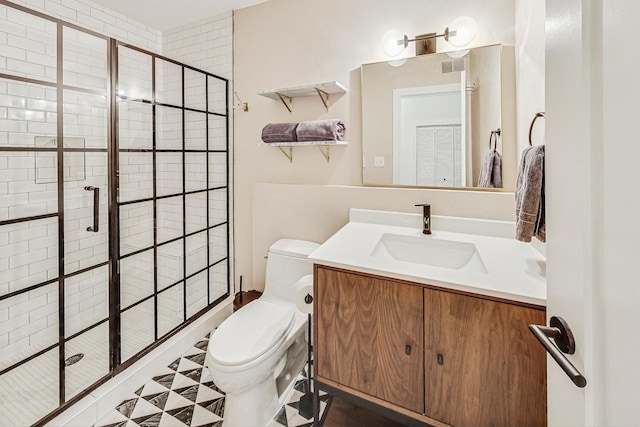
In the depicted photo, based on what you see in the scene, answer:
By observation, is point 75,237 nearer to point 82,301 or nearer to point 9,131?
point 82,301

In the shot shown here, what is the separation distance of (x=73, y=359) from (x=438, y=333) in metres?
1.81

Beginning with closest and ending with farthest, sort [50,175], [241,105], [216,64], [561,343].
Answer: [561,343]
[50,175]
[241,105]
[216,64]

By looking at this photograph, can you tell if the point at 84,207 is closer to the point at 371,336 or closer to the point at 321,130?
the point at 321,130

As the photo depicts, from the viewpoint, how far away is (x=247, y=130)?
245 centimetres

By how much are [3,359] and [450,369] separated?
1.93 metres

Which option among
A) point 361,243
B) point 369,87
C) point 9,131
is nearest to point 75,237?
point 9,131

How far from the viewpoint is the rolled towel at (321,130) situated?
1943 millimetres

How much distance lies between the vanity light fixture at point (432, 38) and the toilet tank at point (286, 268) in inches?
51.0

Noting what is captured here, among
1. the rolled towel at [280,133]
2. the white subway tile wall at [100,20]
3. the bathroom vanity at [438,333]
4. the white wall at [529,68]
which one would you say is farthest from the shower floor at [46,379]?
the white wall at [529,68]

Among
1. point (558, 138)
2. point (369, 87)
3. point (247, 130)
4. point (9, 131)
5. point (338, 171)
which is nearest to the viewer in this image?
point (558, 138)

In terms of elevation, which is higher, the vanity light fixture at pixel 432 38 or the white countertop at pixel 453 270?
the vanity light fixture at pixel 432 38

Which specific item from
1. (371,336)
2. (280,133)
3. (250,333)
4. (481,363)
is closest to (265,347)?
(250,333)

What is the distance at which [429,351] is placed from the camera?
3.78 ft

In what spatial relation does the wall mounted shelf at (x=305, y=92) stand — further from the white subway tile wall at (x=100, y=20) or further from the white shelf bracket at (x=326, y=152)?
the white subway tile wall at (x=100, y=20)
